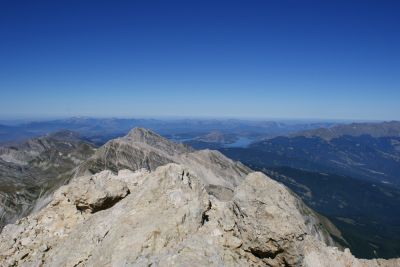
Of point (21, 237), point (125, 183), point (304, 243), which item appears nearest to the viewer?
point (304, 243)

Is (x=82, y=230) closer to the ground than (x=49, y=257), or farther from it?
farther from it

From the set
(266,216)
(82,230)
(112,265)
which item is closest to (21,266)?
(82,230)

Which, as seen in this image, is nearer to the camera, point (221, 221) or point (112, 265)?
point (112, 265)

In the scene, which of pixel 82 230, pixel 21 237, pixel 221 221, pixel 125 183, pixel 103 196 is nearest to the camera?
pixel 221 221

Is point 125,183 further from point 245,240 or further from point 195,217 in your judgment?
point 245,240

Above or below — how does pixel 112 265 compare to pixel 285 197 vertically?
below

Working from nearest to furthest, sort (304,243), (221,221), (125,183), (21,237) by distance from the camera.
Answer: (304,243)
(221,221)
(21,237)
(125,183)

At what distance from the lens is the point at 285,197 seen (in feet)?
60.6

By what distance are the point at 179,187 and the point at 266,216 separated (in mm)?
4637

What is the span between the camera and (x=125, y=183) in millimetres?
22453

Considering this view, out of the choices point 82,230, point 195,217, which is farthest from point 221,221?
point 82,230

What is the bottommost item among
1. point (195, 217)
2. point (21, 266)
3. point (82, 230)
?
point (21, 266)

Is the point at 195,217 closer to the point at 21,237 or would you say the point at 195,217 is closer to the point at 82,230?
the point at 82,230

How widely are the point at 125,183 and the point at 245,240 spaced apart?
955 centimetres
